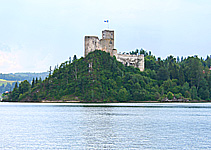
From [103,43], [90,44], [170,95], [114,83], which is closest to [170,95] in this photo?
[170,95]

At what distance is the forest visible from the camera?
159m

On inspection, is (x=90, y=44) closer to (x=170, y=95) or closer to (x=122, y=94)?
(x=122, y=94)

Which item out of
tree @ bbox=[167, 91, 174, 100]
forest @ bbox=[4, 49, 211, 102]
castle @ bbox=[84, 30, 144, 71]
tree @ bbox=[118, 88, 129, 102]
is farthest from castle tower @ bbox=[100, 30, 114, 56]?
tree @ bbox=[167, 91, 174, 100]

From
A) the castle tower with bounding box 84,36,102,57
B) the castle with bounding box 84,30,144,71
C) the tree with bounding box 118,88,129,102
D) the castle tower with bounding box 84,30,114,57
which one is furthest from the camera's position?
the castle tower with bounding box 84,30,114,57

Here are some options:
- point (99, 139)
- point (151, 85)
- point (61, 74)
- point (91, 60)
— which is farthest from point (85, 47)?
point (99, 139)

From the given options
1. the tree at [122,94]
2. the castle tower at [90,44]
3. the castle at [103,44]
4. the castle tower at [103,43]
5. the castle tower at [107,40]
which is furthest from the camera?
the castle tower at [107,40]

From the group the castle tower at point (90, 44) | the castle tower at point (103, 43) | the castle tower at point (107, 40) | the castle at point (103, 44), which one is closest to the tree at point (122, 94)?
the castle at point (103, 44)

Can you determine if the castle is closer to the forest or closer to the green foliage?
the forest

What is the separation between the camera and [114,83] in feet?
534

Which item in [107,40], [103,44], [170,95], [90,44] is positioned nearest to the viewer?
[90,44]

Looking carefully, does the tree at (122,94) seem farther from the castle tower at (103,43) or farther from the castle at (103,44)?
the castle tower at (103,43)

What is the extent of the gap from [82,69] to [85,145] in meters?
129

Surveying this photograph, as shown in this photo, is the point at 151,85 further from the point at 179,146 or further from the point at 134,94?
the point at 179,146

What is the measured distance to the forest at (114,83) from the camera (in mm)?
158625
